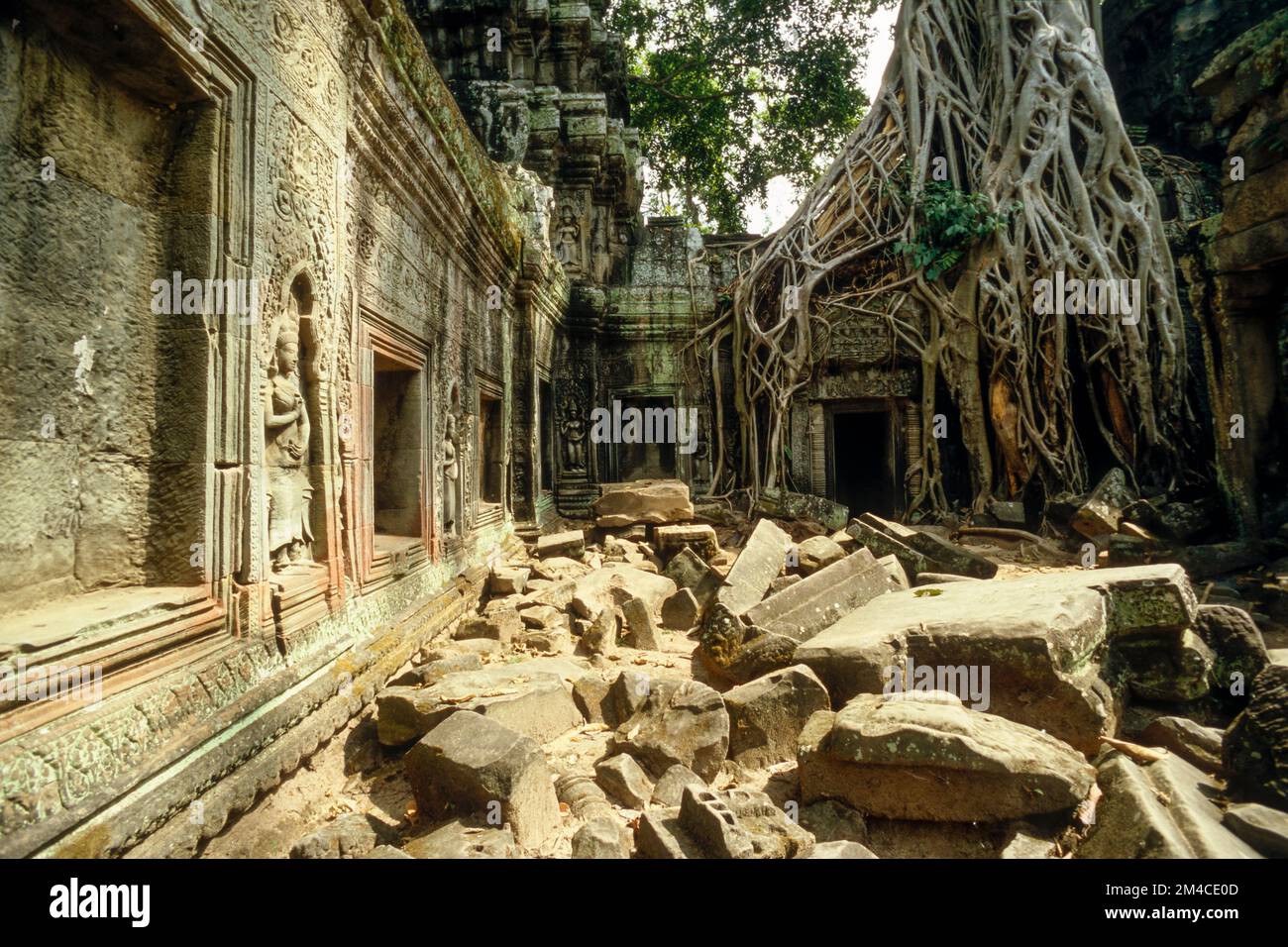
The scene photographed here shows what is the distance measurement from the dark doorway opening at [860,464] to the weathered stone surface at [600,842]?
8.57m

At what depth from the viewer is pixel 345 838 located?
205 cm

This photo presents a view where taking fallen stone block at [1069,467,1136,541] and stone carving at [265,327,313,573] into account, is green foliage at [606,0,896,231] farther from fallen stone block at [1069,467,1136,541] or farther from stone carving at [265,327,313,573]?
stone carving at [265,327,313,573]

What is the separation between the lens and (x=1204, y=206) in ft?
33.2

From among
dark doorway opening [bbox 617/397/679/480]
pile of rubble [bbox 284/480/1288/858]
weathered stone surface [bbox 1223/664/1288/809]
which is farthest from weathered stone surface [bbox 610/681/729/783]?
dark doorway opening [bbox 617/397/679/480]

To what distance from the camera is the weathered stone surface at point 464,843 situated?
197 cm

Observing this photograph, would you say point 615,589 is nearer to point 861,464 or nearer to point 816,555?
point 816,555

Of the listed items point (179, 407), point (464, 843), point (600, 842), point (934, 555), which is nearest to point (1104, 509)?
point (934, 555)

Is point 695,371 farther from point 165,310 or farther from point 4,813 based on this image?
point 4,813

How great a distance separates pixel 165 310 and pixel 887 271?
28.4ft

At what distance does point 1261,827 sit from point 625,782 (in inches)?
72.3

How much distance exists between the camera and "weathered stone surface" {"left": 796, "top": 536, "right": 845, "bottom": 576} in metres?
5.35

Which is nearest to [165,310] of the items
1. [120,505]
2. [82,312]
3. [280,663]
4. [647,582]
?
[82,312]

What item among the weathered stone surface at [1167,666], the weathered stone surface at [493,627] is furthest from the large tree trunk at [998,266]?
the weathered stone surface at [1167,666]

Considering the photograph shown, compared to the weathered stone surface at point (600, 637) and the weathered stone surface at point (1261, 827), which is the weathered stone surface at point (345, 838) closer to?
the weathered stone surface at point (600, 637)
